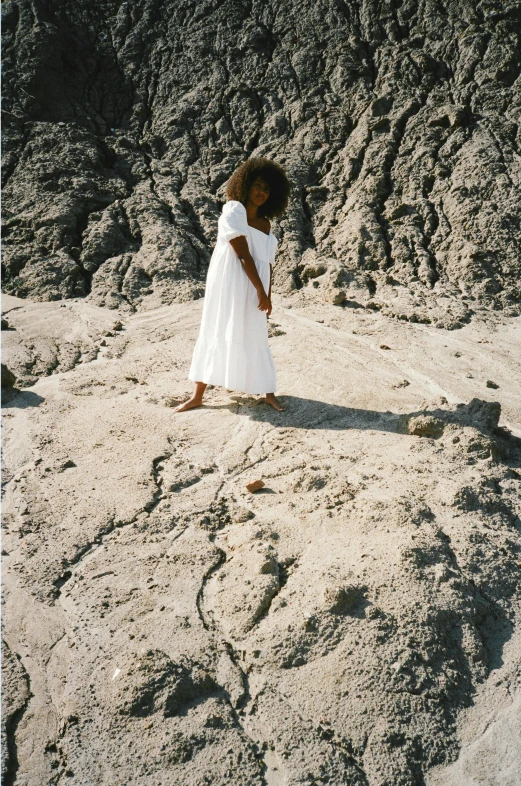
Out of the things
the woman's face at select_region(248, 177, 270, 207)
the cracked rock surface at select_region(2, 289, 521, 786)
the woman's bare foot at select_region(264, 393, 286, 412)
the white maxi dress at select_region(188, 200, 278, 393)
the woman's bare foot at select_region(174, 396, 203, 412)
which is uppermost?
the woman's face at select_region(248, 177, 270, 207)

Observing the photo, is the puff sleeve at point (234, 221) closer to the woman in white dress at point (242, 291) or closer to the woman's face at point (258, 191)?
the woman in white dress at point (242, 291)

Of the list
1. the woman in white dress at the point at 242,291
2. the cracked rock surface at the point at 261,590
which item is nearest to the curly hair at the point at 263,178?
the woman in white dress at the point at 242,291

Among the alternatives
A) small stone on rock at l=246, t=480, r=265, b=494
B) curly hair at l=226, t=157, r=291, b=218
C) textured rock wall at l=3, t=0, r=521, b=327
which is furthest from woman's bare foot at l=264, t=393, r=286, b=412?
textured rock wall at l=3, t=0, r=521, b=327

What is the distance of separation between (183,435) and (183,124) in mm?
6149

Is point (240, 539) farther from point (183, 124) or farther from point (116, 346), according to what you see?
point (183, 124)

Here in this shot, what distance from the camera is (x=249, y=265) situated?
126 inches

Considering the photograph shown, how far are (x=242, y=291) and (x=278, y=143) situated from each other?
500 centimetres

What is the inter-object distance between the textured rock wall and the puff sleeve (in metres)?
2.32

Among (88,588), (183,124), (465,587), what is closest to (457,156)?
(183,124)

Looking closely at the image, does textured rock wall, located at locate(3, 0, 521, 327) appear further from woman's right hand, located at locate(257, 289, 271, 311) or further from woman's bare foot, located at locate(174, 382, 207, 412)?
woman's bare foot, located at locate(174, 382, 207, 412)

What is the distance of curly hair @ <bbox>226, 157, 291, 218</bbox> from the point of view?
3242mm

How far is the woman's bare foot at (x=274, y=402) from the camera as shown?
3420 millimetres

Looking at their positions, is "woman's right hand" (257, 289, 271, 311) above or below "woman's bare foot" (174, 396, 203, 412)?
above

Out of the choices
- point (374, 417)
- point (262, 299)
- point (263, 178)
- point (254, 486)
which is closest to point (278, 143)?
point (263, 178)
